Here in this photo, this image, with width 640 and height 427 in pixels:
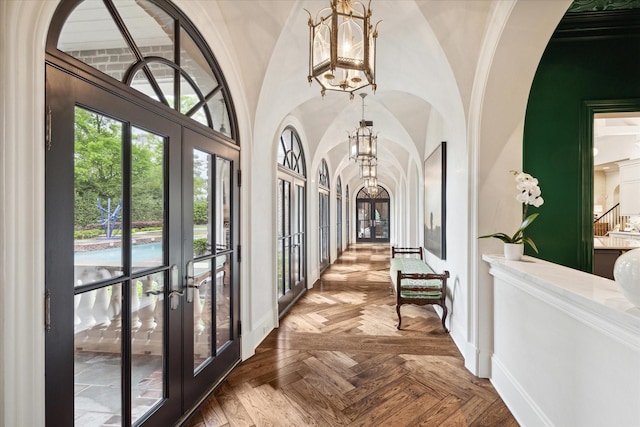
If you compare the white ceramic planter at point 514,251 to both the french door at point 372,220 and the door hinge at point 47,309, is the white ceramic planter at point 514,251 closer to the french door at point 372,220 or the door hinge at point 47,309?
the door hinge at point 47,309

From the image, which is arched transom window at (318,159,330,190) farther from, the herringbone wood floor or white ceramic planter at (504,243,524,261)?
white ceramic planter at (504,243,524,261)

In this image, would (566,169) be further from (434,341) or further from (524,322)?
(434,341)

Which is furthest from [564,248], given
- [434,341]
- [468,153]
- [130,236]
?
[130,236]

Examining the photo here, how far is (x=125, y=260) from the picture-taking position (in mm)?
1808

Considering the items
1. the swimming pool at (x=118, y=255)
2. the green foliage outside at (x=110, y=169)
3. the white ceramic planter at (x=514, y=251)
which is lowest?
the white ceramic planter at (x=514, y=251)

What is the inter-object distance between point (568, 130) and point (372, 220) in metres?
15.9

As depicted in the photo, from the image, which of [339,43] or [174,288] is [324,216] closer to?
[174,288]

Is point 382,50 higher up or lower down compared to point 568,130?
higher up

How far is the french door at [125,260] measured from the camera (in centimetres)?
143

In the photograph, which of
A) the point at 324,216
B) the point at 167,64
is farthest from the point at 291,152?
the point at 324,216

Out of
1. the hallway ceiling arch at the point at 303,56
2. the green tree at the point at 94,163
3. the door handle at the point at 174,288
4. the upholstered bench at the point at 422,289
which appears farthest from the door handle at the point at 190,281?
the upholstered bench at the point at 422,289

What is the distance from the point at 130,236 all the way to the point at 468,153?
2814mm

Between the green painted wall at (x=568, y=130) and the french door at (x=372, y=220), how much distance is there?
15774mm

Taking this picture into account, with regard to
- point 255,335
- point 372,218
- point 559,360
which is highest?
point 372,218
